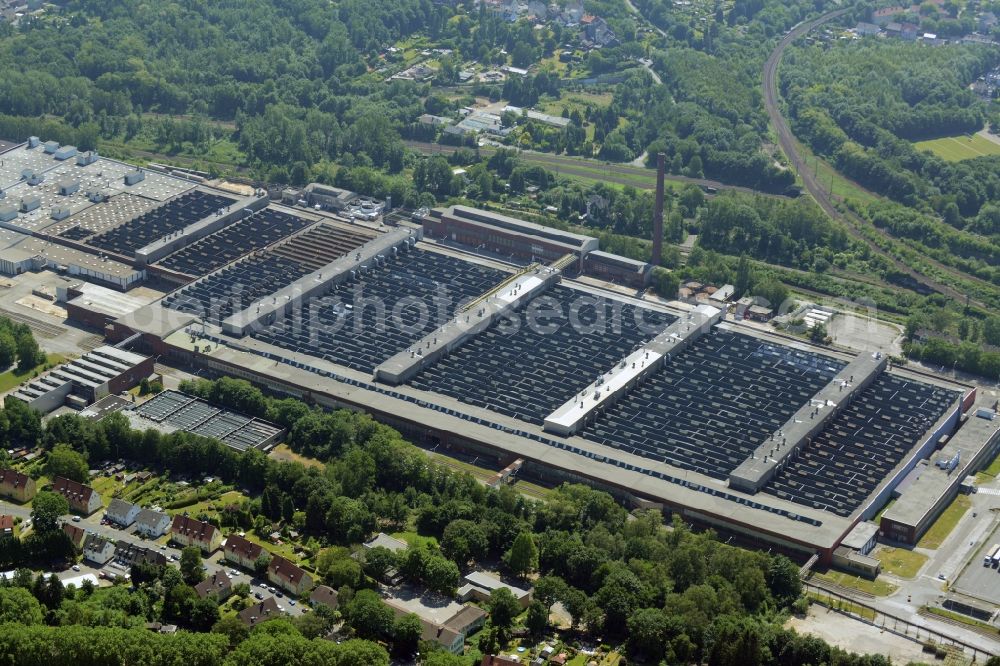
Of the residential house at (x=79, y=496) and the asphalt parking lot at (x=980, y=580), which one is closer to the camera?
the asphalt parking lot at (x=980, y=580)

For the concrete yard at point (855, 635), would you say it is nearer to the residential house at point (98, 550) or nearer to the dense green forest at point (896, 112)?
the residential house at point (98, 550)

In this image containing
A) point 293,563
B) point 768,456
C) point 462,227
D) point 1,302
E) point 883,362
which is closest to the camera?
point 293,563

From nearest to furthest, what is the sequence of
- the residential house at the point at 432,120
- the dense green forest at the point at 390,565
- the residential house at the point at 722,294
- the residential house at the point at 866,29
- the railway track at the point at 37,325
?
the dense green forest at the point at 390,565 < the railway track at the point at 37,325 < the residential house at the point at 722,294 < the residential house at the point at 432,120 < the residential house at the point at 866,29

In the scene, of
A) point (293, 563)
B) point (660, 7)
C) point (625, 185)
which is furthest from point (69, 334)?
point (660, 7)

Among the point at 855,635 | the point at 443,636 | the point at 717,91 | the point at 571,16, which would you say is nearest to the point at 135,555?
the point at 443,636

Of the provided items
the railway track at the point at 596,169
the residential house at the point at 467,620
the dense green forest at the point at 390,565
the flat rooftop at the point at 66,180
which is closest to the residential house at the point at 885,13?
the railway track at the point at 596,169

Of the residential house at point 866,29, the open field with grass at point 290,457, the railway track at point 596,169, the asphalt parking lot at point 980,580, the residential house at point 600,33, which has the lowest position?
the open field with grass at point 290,457

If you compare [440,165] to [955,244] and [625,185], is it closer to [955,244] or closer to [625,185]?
[625,185]

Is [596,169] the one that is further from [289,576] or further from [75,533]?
[75,533]
